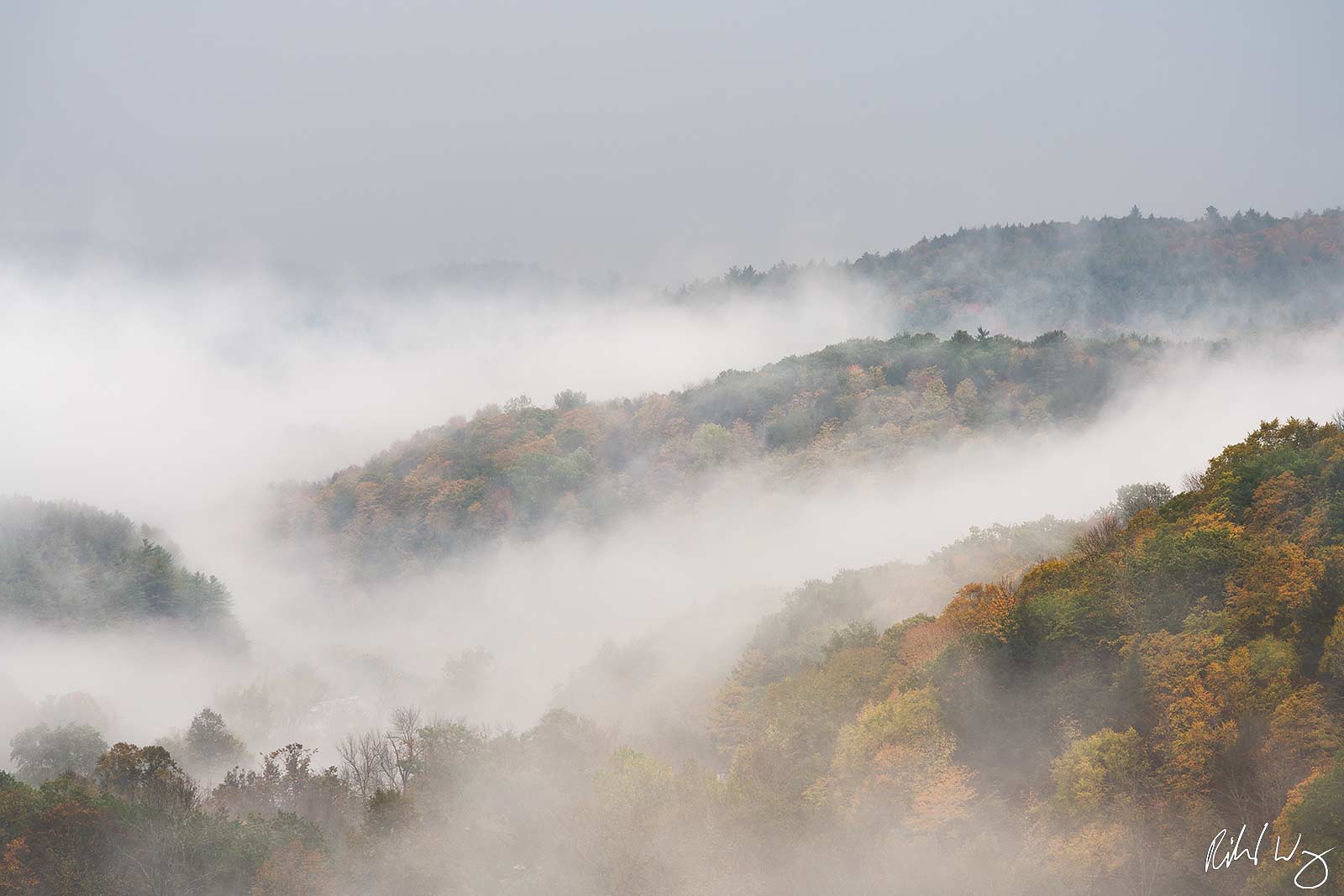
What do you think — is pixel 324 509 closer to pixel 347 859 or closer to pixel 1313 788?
pixel 347 859

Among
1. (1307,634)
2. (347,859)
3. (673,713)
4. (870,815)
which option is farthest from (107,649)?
(1307,634)

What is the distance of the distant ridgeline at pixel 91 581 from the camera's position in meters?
108

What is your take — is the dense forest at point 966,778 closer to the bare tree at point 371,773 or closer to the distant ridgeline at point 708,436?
the bare tree at point 371,773

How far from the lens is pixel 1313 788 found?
1198 inches

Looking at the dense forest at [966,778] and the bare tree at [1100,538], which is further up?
the bare tree at [1100,538]

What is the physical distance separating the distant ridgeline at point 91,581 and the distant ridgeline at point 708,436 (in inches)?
1559

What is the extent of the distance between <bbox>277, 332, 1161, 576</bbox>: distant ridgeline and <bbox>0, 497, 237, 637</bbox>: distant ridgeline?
39.6m

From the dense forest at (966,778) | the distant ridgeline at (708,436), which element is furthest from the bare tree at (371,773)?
the distant ridgeline at (708,436)

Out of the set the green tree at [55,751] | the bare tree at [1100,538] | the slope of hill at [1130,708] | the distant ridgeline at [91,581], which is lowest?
the slope of hill at [1130,708]
